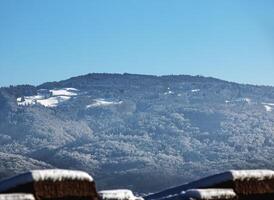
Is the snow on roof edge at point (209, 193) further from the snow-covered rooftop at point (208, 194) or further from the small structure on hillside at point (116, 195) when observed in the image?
the small structure on hillside at point (116, 195)

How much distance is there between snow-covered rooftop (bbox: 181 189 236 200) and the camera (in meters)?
10.8

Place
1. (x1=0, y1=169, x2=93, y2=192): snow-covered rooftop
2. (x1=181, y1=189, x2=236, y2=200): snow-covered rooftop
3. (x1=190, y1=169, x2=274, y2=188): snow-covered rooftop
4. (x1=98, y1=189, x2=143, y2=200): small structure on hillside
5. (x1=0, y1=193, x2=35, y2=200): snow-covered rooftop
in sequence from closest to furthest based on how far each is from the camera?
(x1=0, y1=193, x2=35, y2=200): snow-covered rooftop → (x1=0, y1=169, x2=93, y2=192): snow-covered rooftop → (x1=181, y1=189, x2=236, y2=200): snow-covered rooftop → (x1=98, y1=189, x2=143, y2=200): small structure on hillside → (x1=190, y1=169, x2=274, y2=188): snow-covered rooftop

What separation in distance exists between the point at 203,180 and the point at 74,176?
3.00 meters

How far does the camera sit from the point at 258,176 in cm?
1204

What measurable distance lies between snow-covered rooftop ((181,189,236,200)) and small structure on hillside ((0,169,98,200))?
1806 millimetres

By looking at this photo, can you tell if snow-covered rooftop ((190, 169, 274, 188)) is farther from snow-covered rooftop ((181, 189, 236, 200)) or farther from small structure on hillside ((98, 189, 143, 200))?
small structure on hillside ((98, 189, 143, 200))

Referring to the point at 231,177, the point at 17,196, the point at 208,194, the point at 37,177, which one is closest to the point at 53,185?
the point at 37,177

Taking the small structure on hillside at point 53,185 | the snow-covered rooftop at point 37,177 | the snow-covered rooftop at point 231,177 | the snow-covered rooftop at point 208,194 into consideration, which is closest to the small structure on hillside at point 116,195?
the snow-covered rooftop at point 208,194

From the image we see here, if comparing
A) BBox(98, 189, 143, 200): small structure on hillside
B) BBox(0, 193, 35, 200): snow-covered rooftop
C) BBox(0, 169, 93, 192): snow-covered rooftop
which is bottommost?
BBox(98, 189, 143, 200): small structure on hillside

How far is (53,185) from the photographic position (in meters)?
9.28

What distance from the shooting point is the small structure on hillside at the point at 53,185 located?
29.4 feet

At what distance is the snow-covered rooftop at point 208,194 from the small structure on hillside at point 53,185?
1806 millimetres

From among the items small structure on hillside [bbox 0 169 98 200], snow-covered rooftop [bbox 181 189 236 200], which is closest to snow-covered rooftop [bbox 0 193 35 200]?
small structure on hillside [bbox 0 169 98 200]

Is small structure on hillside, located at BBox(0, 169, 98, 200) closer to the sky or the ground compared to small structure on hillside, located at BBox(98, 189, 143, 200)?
closer to the sky
